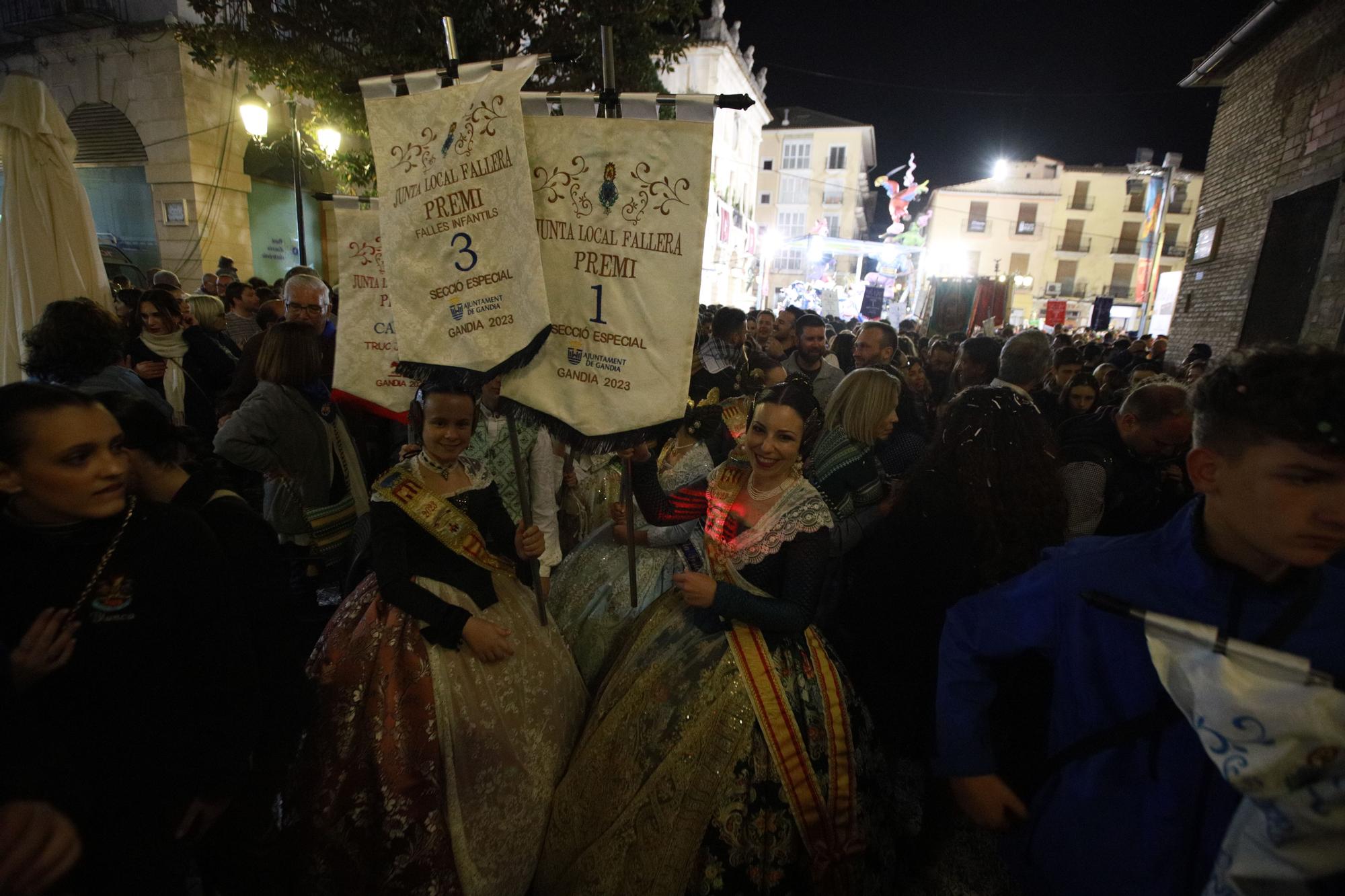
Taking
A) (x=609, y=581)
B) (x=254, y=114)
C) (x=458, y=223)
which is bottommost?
(x=609, y=581)

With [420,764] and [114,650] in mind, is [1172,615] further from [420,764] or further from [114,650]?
[114,650]

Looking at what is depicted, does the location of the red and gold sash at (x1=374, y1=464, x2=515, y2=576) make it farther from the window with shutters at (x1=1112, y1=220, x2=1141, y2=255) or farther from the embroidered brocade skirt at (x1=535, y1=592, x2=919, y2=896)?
the window with shutters at (x1=1112, y1=220, x2=1141, y2=255)

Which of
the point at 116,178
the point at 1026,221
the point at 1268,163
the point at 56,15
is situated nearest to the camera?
the point at 1268,163

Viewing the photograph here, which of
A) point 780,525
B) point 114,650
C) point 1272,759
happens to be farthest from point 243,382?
point 1272,759

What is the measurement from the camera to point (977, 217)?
148 feet

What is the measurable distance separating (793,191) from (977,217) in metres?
14.3

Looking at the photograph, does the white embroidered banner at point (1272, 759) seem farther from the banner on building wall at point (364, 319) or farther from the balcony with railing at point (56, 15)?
the balcony with railing at point (56, 15)

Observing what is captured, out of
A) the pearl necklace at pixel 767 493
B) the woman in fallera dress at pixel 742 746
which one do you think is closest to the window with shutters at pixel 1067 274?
the pearl necklace at pixel 767 493

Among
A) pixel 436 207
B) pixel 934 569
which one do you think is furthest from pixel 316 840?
pixel 934 569

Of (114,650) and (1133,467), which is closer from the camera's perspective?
(114,650)

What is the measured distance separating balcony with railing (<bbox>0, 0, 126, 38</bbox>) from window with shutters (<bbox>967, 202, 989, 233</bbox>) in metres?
48.3

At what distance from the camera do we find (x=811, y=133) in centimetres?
4825

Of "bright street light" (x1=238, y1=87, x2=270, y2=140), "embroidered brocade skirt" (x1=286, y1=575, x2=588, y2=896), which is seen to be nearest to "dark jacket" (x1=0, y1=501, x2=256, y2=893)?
"embroidered brocade skirt" (x1=286, y1=575, x2=588, y2=896)

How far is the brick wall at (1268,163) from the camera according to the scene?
7.08m
